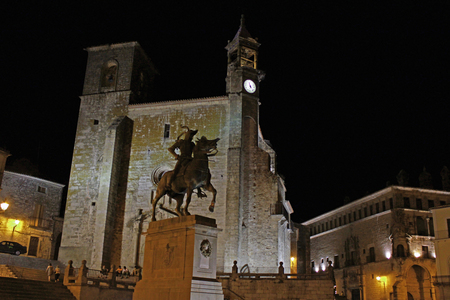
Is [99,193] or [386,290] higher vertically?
[99,193]

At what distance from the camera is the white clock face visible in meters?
28.4

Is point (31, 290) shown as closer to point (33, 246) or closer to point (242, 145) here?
point (242, 145)

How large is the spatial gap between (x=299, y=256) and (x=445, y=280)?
22.7 metres

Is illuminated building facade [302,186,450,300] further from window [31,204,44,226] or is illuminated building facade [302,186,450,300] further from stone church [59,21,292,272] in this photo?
window [31,204,44,226]

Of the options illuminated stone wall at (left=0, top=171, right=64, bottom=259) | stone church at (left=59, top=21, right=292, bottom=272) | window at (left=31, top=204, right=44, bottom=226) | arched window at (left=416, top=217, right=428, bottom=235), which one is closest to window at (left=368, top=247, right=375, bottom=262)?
arched window at (left=416, top=217, right=428, bottom=235)

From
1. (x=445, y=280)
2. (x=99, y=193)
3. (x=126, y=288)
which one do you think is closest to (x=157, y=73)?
(x=99, y=193)

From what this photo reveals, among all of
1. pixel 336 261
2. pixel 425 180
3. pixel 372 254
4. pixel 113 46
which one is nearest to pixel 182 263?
pixel 113 46

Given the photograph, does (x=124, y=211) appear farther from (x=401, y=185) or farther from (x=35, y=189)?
(x=401, y=185)

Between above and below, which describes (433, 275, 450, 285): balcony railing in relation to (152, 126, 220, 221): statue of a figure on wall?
below

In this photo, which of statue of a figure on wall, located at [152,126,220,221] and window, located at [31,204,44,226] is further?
window, located at [31,204,44,226]

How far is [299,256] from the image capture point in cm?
5169

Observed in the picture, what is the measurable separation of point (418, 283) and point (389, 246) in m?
3.67

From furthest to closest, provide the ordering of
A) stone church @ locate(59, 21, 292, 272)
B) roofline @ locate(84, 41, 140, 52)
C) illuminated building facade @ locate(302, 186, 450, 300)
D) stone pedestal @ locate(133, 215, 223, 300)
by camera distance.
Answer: illuminated building facade @ locate(302, 186, 450, 300)
roofline @ locate(84, 41, 140, 52)
stone church @ locate(59, 21, 292, 272)
stone pedestal @ locate(133, 215, 223, 300)

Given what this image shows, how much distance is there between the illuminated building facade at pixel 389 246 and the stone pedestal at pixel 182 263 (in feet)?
76.6
